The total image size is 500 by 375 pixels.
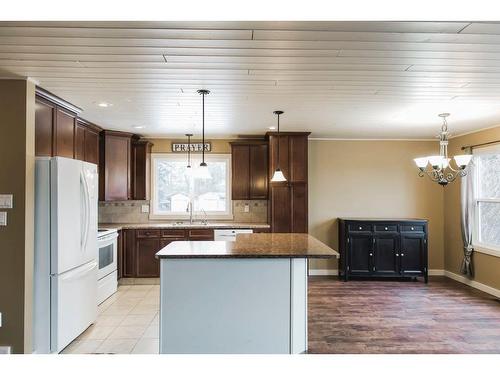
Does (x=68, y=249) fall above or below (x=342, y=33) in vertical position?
below

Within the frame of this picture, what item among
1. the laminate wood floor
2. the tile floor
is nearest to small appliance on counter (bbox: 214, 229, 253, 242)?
the tile floor

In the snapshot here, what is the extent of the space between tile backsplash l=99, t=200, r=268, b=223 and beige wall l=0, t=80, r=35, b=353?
9.87ft

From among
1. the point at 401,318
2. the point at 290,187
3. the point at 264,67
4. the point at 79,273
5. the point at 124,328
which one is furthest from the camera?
the point at 290,187

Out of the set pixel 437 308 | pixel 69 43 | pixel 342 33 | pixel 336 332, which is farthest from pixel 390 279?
pixel 69 43

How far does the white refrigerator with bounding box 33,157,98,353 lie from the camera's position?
287 centimetres

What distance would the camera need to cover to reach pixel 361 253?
5.41m

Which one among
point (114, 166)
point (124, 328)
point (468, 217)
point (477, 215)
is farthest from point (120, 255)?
point (477, 215)

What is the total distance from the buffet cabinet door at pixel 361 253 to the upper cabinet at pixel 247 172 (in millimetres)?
1576

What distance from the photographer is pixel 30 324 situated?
9.23 feet

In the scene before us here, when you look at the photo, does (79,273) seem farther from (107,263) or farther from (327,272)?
(327,272)

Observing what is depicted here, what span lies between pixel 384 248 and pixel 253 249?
3.35 m

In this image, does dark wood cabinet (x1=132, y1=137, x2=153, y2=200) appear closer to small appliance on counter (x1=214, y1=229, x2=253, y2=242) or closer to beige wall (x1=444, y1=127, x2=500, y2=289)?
small appliance on counter (x1=214, y1=229, x2=253, y2=242)
